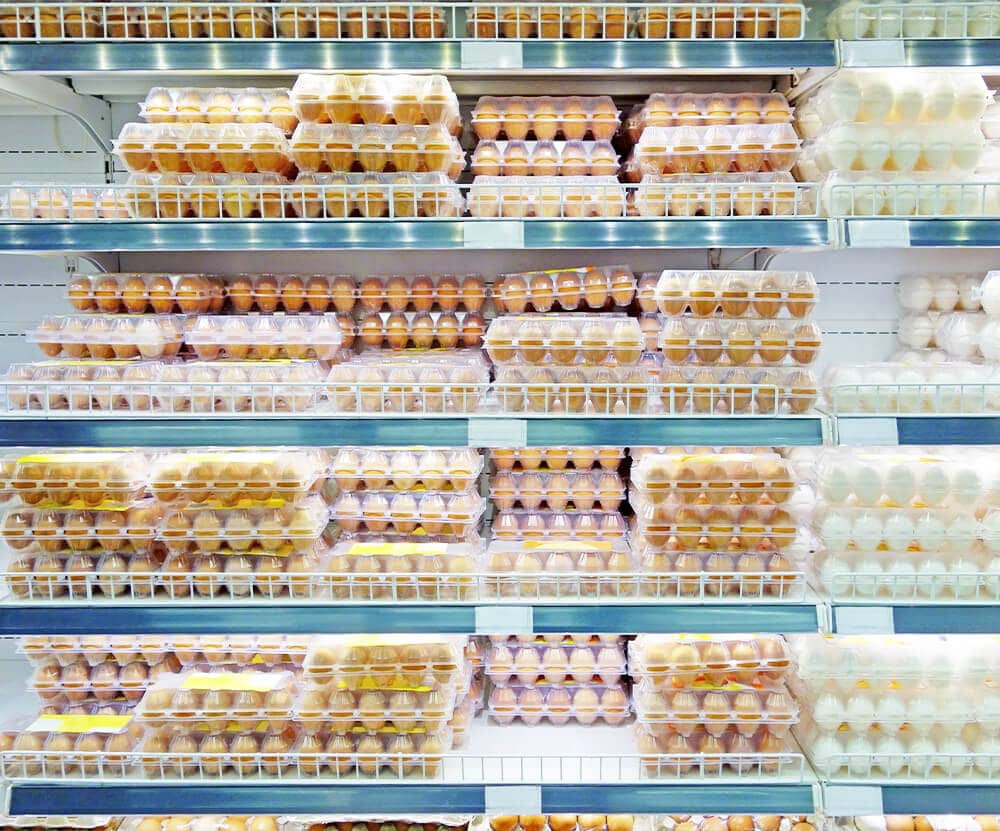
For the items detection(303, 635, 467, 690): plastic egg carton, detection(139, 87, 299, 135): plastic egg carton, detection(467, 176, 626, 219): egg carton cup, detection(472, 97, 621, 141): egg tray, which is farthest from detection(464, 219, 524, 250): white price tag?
detection(303, 635, 467, 690): plastic egg carton

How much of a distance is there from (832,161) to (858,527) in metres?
0.87

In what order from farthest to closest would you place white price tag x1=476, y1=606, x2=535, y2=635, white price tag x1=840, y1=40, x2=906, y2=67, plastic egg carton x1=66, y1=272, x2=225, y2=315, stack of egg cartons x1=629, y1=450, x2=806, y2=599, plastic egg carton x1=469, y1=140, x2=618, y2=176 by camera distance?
plastic egg carton x1=66, y1=272, x2=225, y2=315
plastic egg carton x1=469, y1=140, x2=618, y2=176
stack of egg cartons x1=629, y1=450, x2=806, y2=599
white price tag x1=476, y1=606, x2=535, y2=635
white price tag x1=840, y1=40, x2=906, y2=67

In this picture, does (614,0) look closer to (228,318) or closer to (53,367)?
(228,318)

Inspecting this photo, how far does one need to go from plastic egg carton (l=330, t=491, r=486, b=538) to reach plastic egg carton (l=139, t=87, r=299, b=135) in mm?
980

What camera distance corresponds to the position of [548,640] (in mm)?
2330

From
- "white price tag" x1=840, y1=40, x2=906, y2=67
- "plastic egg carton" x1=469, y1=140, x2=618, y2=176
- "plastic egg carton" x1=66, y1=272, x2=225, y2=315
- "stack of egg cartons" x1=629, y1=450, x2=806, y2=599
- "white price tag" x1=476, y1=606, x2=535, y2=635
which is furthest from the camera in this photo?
"plastic egg carton" x1=66, y1=272, x2=225, y2=315

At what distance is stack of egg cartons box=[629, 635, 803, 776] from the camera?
202 cm

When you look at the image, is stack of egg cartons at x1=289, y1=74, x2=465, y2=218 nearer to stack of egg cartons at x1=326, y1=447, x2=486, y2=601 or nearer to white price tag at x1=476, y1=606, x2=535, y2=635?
stack of egg cartons at x1=326, y1=447, x2=486, y2=601

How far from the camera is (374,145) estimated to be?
202 cm

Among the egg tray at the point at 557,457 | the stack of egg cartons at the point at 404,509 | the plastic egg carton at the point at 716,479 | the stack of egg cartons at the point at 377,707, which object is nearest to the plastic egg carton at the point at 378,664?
the stack of egg cartons at the point at 377,707

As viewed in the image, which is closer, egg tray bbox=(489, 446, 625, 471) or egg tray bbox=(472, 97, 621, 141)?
egg tray bbox=(472, 97, 621, 141)

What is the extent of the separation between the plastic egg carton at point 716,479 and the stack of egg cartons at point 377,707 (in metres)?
0.66

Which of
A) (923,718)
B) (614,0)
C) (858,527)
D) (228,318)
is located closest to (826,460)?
(858,527)

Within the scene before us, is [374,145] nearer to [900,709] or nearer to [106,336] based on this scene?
[106,336]
